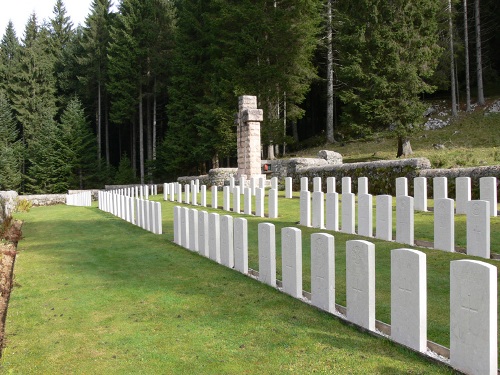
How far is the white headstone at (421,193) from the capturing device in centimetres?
1036

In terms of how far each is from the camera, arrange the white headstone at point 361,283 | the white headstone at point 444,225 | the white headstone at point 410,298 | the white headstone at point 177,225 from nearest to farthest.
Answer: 1. the white headstone at point 410,298
2. the white headstone at point 361,283
3. the white headstone at point 444,225
4. the white headstone at point 177,225

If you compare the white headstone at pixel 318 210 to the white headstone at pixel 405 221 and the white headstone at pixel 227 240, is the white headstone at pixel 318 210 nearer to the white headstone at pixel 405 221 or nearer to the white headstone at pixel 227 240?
the white headstone at pixel 405 221

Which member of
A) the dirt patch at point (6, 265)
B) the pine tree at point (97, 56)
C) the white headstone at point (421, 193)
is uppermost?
the pine tree at point (97, 56)

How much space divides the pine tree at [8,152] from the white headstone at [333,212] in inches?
1385

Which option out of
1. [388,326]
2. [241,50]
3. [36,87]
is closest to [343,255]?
[388,326]

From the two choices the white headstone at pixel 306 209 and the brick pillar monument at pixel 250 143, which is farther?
the brick pillar monument at pixel 250 143

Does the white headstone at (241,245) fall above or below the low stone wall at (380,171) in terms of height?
below

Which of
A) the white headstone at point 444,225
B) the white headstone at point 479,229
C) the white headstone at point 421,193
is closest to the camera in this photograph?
the white headstone at point 479,229

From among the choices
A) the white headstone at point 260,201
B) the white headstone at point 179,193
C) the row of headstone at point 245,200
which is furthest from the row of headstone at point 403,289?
the white headstone at point 179,193

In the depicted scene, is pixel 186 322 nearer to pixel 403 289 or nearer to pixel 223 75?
pixel 403 289

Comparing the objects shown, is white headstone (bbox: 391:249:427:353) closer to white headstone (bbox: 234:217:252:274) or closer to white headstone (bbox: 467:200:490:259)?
white headstone (bbox: 234:217:252:274)

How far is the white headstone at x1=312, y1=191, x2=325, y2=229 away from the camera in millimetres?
9266

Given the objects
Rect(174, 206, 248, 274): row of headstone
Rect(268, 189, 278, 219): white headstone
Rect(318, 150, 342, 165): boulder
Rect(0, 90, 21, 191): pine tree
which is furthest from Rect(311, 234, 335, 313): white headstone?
Rect(0, 90, 21, 191): pine tree

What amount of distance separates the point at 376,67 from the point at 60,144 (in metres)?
27.2
